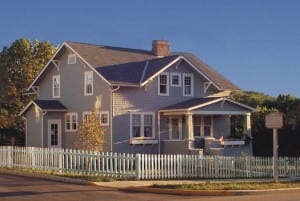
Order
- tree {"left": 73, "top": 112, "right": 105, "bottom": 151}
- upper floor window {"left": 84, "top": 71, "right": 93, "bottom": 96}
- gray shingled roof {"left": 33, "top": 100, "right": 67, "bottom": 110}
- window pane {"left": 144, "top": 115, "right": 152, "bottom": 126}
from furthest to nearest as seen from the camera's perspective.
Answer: gray shingled roof {"left": 33, "top": 100, "right": 67, "bottom": 110} < upper floor window {"left": 84, "top": 71, "right": 93, "bottom": 96} < window pane {"left": 144, "top": 115, "right": 152, "bottom": 126} < tree {"left": 73, "top": 112, "right": 105, "bottom": 151}

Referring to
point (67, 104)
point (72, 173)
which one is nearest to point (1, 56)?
point (67, 104)

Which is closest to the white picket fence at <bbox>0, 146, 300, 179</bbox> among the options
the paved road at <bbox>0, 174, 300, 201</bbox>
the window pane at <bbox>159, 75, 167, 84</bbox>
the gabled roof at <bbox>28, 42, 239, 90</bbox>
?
the paved road at <bbox>0, 174, 300, 201</bbox>

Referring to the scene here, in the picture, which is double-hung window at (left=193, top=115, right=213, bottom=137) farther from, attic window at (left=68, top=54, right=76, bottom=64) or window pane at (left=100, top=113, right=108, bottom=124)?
attic window at (left=68, top=54, right=76, bottom=64)

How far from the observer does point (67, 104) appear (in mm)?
41281

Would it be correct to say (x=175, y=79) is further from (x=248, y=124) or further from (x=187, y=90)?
(x=248, y=124)

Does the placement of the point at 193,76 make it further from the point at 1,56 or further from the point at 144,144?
the point at 1,56

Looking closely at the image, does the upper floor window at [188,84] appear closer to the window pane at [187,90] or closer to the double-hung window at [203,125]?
the window pane at [187,90]

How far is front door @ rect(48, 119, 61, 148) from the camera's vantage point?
135 feet

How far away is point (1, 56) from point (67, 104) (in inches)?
643

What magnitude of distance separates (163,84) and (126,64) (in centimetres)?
286

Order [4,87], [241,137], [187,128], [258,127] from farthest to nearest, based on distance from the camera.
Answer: [4,87] → [258,127] → [241,137] → [187,128]

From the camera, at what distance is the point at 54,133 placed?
41.4m

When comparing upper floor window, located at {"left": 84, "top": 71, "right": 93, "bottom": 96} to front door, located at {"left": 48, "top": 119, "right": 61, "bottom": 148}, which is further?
front door, located at {"left": 48, "top": 119, "right": 61, "bottom": 148}

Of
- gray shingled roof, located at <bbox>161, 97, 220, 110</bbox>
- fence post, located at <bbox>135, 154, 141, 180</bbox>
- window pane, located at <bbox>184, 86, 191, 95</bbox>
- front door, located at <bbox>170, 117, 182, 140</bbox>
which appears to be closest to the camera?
fence post, located at <bbox>135, 154, 141, 180</bbox>
